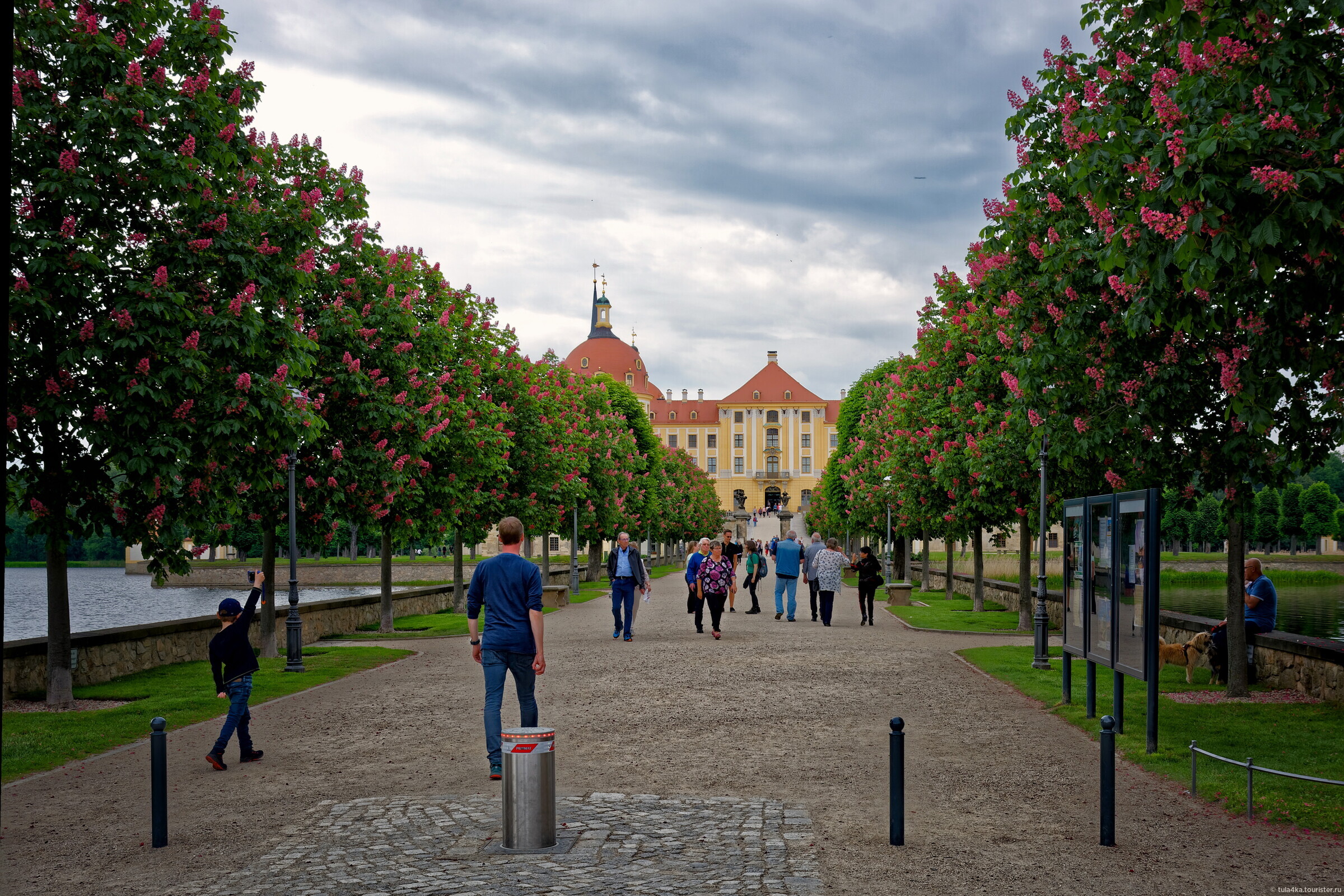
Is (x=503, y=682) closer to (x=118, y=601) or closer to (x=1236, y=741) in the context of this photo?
(x=1236, y=741)

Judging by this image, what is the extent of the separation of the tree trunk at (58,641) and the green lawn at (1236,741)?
11.6 metres

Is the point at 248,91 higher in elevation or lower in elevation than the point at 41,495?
higher

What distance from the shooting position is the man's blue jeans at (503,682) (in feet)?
29.6

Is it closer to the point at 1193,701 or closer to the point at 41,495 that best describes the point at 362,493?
the point at 41,495

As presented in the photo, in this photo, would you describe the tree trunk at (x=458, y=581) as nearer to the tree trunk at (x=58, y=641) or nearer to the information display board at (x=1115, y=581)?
the tree trunk at (x=58, y=641)

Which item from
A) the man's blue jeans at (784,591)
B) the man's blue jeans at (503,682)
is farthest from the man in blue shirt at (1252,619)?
the man's blue jeans at (784,591)

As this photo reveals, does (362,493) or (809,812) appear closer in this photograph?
(809,812)

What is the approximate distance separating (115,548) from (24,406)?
127 meters

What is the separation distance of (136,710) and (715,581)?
11676mm

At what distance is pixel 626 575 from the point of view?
Result: 72.4 feet

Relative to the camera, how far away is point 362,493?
21.1 metres

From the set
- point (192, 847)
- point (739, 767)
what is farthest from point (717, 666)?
point (192, 847)

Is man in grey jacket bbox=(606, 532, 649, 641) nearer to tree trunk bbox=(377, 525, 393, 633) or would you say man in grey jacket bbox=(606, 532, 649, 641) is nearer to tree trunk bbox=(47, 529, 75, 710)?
tree trunk bbox=(377, 525, 393, 633)

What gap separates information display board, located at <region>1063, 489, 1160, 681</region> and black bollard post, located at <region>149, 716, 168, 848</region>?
7.35 metres
